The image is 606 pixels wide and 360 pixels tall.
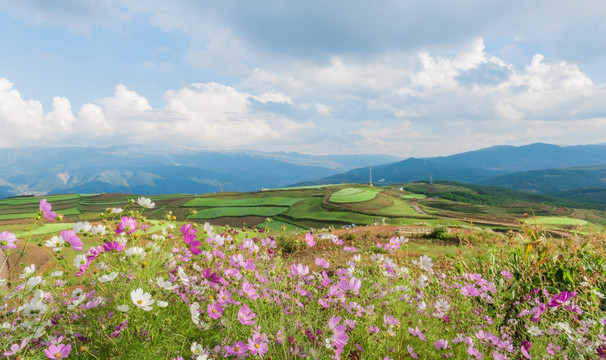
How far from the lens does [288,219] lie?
5884cm

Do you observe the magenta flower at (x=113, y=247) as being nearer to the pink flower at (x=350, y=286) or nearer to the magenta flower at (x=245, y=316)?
the magenta flower at (x=245, y=316)

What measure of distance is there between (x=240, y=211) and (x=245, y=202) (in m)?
9.43

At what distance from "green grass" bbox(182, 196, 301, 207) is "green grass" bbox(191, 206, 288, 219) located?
3.46 metres

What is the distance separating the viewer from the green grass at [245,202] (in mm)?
73000

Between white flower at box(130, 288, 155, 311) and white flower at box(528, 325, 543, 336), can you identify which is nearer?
white flower at box(130, 288, 155, 311)

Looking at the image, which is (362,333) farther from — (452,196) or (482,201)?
(482,201)

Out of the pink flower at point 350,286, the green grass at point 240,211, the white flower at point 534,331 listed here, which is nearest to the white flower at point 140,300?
the pink flower at point 350,286

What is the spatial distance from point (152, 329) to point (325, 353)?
4.81 ft

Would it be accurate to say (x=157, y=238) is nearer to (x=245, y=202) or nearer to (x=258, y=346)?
(x=258, y=346)

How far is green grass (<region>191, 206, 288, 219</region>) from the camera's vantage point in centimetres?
6350

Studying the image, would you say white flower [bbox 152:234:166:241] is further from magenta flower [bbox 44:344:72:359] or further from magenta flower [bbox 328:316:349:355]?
magenta flower [bbox 328:316:349:355]

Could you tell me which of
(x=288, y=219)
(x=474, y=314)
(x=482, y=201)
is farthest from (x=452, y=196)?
(x=474, y=314)

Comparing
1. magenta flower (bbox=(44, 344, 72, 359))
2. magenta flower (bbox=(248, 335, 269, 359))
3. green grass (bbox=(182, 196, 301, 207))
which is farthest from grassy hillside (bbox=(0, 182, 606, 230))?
magenta flower (bbox=(44, 344, 72, 359))

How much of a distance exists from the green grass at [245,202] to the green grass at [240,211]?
11.3ft
